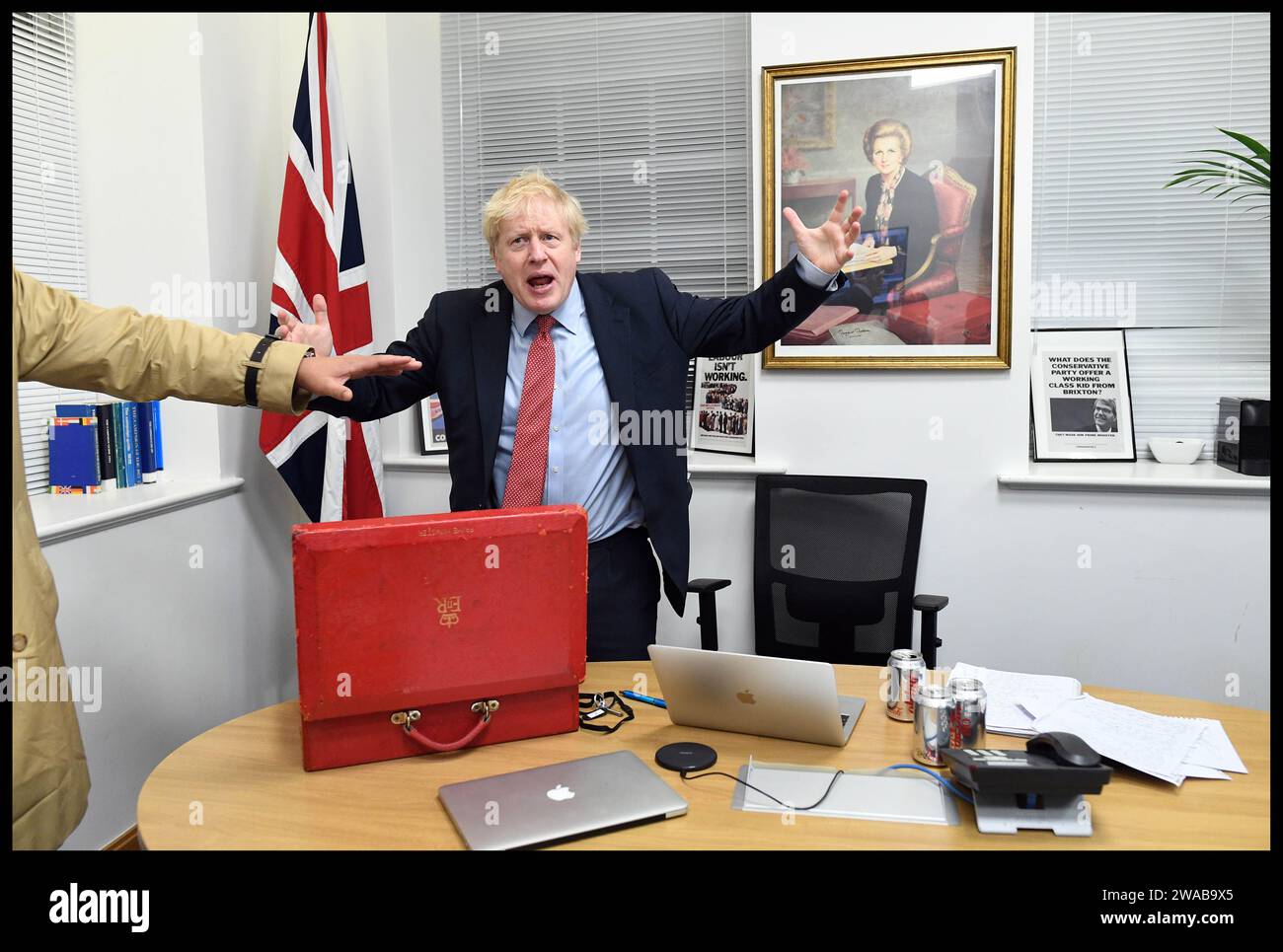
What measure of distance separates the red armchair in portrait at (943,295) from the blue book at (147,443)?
6.98ft

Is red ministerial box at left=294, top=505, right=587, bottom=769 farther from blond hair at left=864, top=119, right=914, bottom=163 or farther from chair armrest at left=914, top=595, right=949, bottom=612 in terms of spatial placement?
blond hair at left=864, top=119, right=914, bottom=163

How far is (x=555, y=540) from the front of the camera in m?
1.52

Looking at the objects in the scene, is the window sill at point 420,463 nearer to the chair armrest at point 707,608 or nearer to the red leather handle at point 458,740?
the chair armrest at point 707,608

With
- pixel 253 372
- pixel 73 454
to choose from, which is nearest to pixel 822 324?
pixel 253 372

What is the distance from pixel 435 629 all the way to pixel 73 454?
5.40 ft

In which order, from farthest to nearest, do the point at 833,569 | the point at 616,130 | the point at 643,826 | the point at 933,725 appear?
the point at 616,130, the point at 833,569, the point at 933,725, the point at 643,826

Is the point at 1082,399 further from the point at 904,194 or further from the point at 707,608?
the point at 707,608

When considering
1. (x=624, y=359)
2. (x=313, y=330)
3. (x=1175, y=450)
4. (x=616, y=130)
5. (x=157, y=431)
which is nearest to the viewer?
(x=313, y=330)

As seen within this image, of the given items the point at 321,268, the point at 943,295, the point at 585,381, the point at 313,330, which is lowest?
the point at 585,381

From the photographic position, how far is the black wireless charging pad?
1443 millimetres

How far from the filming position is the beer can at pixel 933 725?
4.75 feet

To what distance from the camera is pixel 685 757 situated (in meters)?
1.47

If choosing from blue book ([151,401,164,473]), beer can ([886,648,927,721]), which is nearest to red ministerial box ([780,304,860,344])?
beer can ([886,648,927,721])
